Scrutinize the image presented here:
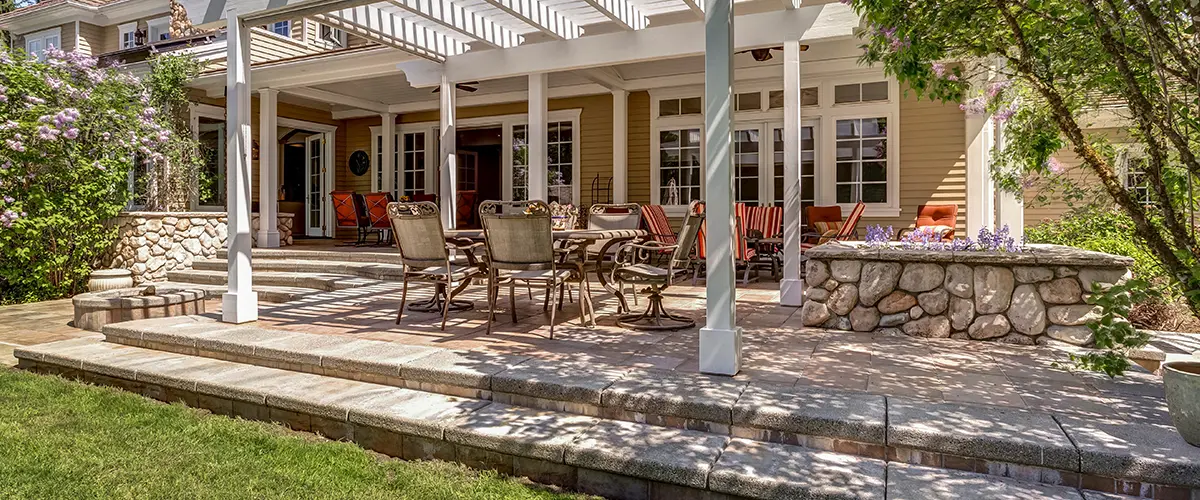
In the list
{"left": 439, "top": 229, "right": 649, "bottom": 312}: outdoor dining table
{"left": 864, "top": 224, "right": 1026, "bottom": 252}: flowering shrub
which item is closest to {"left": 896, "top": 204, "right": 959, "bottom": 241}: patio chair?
{"left": 864, "top": 224, "right": 1026, "bottom": 252}: flowering shrub

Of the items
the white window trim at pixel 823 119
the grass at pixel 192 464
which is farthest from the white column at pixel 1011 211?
the grass at pixel 192 464

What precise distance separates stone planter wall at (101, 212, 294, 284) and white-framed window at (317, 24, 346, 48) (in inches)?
169

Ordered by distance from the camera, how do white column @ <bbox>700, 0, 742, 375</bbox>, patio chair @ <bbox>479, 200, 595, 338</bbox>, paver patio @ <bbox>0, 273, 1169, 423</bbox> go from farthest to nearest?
patio chair @ <bbox>479, 200, 595, 338</bbox>
white column @ <bbox>700, 0, 742, 375</bbox>
paver patio @ <bbox>0, 273, 1169, 423</bbox>

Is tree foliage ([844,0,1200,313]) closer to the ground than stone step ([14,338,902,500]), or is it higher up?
higher up

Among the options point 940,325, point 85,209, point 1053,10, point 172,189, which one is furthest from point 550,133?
point 1053,10

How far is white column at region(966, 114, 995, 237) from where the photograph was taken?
6.48 meters

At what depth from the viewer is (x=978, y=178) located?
6609 millimetres

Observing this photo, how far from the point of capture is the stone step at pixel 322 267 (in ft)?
23.5

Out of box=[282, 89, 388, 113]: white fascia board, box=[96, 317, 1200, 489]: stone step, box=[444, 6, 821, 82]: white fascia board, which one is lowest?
box=[96, 317, 1200, 489]: stone step

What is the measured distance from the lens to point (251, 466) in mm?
2582

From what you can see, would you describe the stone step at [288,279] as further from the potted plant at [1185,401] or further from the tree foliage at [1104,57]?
the potted plant at [1185,401]

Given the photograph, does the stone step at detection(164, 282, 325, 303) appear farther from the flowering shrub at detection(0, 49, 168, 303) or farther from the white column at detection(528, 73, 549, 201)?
the white column at detection(528, 73, 549, 201)

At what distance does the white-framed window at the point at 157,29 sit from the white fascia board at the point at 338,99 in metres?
5.07

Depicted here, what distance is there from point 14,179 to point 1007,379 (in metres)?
8.74
